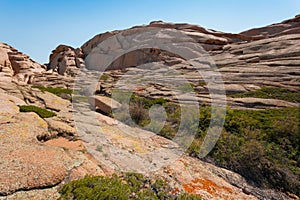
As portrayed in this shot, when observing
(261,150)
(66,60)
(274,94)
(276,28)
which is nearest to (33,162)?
(261,150)

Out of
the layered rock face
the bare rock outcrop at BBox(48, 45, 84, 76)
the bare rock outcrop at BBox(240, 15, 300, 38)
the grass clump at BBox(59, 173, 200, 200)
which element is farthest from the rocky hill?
the bare rock outcrop at BBox(240, 15, 300, 38)

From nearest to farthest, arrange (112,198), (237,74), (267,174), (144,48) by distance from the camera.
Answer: (112,198), (267,174), (237,74), (144,48)

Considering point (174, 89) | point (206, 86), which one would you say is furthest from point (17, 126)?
point (206, 86)

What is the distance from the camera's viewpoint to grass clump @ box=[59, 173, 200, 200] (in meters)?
4.20

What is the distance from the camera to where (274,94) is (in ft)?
57.0

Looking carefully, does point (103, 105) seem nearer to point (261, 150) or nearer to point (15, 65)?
point (261, 150)

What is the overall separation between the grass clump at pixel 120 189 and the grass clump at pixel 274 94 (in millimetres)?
→ 15164

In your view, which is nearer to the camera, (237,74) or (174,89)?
(174,89)

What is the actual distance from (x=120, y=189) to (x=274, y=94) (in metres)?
18.4

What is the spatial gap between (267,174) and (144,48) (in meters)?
38.3

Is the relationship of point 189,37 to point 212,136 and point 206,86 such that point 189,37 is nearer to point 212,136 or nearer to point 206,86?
point 206,86

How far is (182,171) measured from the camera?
6.41 metres

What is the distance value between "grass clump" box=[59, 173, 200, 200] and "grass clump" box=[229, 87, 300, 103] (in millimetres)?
15164

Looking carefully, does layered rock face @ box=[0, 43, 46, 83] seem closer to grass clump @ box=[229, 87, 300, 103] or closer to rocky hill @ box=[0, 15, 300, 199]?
rocky hill @ box=[0, 15, 300, 199]
